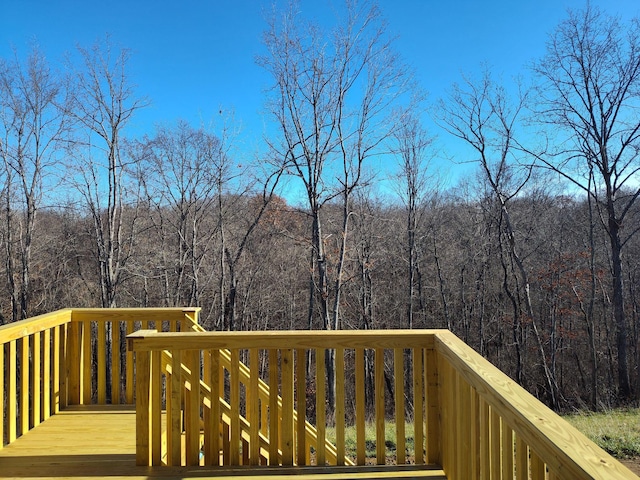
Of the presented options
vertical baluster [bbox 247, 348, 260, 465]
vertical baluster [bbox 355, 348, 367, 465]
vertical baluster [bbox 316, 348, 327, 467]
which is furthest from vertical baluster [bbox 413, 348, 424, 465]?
vertical baluster [bbox 247, 348, 260, 465]

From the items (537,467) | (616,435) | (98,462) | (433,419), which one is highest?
(537,467)

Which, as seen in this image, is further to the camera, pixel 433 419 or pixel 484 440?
pixel 433 419

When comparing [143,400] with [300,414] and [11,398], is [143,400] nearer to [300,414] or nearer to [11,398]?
[300,414]

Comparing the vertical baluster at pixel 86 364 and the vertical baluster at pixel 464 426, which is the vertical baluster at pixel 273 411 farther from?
the vertical baluster at pixel 86 364

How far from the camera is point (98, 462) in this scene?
242 cm

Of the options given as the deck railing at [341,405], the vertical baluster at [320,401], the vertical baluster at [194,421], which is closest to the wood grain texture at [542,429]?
the deck railing at [341,405]

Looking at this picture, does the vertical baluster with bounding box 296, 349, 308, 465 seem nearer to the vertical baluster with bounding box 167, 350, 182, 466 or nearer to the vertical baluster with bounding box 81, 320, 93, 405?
the vertical baluster with bounding box 167, 350, 182, 466

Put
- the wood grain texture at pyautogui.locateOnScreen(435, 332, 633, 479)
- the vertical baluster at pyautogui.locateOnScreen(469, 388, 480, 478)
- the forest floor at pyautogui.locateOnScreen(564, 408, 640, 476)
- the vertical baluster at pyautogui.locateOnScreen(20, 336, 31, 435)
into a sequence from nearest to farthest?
the wood grain texture at pyautogui.locateOnScreen(435, 332, 633, 479) < the vertical baluster at pyautogui.locateOnScreen(469, 388, 480, 478) < the vertical baluster at pyautogui.locateOnScreen(20, 336, 31, 435) < the forest floor at pyautogui.locateOnScreen(564, 408, 640, 476)

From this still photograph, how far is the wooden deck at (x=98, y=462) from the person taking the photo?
2.22m

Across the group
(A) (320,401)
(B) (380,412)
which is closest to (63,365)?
(A) (320,401)

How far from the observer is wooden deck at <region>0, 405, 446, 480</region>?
2225 mm

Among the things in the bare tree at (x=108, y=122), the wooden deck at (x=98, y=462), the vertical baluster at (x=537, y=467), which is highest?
the bare tree at (x=108, y=122)

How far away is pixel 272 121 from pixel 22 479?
32.0 feet

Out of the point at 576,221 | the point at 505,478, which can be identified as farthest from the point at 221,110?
the point at 576,221
